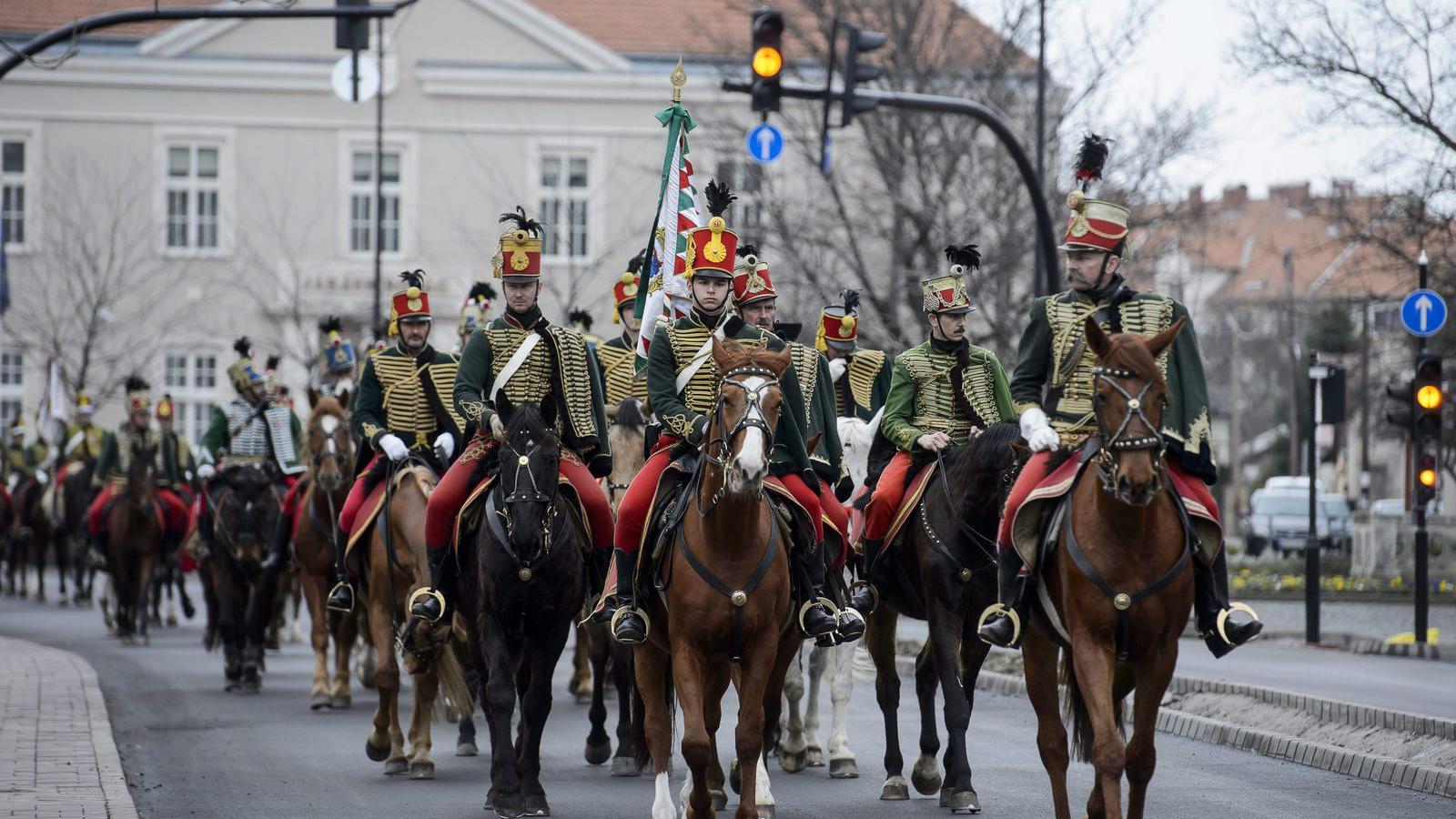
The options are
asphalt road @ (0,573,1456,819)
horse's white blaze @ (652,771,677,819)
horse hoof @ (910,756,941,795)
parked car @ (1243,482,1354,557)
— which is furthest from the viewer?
parked car @ (1243,482,1354,557)

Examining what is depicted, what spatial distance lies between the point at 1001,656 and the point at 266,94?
116 ft

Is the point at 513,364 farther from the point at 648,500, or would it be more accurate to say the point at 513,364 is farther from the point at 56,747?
the point at 56,747

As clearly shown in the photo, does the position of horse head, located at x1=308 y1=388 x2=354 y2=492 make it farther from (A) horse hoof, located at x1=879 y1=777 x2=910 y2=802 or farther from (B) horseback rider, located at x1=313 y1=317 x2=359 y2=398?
(A) horse hoof, located at x1=879 y1=777 x2=910 y2=802

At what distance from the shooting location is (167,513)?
25031mm

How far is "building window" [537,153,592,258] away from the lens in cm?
4984

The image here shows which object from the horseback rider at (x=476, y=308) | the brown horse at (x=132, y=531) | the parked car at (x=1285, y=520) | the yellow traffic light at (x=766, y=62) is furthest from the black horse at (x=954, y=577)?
the parked car at (x=1285, y=520)

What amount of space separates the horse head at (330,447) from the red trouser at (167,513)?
27.6ft

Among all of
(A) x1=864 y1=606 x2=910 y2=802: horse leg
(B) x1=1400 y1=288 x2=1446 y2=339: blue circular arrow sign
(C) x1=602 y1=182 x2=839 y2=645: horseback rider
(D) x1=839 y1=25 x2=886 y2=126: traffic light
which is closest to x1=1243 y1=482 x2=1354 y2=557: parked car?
(B) x1=1400 y1=288 x2=1446 y2=339: blue circular arrow sign

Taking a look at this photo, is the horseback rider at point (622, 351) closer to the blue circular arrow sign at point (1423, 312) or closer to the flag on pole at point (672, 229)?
the flag on pole at point (672, 229)

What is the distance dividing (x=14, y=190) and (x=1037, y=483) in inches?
1784

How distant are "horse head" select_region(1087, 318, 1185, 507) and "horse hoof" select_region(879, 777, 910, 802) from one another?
3313 millimetres

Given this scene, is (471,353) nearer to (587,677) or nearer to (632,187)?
(587,677)

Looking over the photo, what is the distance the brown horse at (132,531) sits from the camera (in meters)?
24.2

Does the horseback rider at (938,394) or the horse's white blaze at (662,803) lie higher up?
the horseback rider at (938,394)
